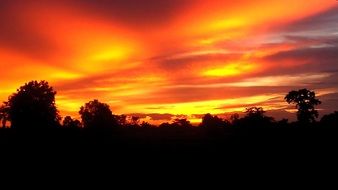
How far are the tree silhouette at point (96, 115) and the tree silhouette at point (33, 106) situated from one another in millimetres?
12493

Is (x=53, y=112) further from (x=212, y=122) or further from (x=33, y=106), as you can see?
(x=212, y=122)

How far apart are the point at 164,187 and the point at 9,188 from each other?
1352cm

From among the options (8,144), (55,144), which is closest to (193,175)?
(55,144)

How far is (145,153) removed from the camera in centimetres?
5284

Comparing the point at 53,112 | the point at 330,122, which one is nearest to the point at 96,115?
the point at 53,112

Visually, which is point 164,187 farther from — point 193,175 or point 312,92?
point 312,92

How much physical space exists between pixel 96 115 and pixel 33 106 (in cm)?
2439

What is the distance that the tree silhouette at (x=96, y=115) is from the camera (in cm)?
12162

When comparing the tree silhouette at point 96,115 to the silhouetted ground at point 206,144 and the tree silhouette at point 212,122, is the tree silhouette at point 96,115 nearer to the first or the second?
the tree silhouette at point 212,122

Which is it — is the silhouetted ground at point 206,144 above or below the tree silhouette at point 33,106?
below

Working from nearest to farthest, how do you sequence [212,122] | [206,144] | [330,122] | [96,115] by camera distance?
[206,144] < [330,122] < [212,122] < [96,115]

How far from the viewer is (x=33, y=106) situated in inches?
4245

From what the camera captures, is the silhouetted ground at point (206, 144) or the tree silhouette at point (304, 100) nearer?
the silhouetted ground at point (206, 144)

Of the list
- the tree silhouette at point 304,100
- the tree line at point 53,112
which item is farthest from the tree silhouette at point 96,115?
the tree silhouette at point 304,100
